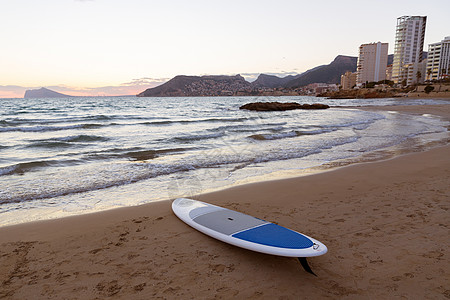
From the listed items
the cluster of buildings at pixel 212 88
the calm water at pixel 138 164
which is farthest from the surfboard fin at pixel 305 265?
the cluster of buildings at pixel 212 88

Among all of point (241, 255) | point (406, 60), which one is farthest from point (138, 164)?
point (406, 60)

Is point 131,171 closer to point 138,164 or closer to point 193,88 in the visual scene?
point 138,164

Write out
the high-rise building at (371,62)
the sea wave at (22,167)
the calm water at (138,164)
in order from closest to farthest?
the calm water at (138,164)
the sea wave at (22,167)
the high-rise building at (371,62)

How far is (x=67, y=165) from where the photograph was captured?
800 centimetres

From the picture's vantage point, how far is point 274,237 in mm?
3189

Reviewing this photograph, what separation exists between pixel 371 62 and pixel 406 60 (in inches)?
878

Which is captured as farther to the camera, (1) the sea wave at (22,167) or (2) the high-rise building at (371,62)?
(2) the high-rise building at (371,62)

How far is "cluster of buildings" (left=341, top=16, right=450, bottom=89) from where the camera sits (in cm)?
10981

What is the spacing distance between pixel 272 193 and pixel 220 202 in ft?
3.49

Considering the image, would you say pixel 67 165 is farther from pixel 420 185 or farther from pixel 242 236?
pixel 420 185

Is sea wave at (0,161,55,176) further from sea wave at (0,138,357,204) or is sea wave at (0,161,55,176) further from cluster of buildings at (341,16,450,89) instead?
cluster of buildings at (341,16,450,89)

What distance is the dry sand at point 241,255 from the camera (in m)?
2.63

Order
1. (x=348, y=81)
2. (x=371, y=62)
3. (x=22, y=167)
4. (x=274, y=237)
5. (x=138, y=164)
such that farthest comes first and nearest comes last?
(x=371, y=62) < (x=348, y=81) < (x=138, y=164) < (x=22, y=167) < (x=274, y=237)

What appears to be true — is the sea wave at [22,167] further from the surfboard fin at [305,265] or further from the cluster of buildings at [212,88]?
the cluster of buildings at [212,88]
